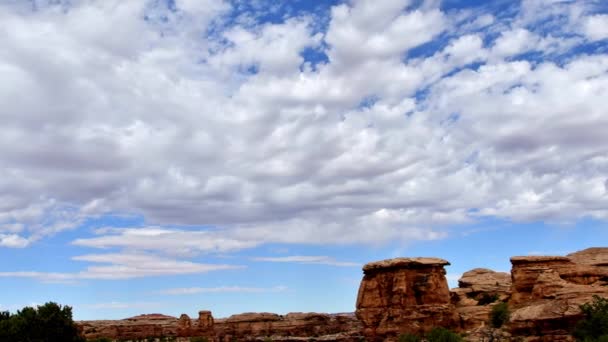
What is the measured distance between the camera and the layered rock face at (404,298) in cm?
A: 8694

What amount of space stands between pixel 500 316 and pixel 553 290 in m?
7.46

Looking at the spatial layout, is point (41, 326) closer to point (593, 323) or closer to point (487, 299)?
point (593, 323)

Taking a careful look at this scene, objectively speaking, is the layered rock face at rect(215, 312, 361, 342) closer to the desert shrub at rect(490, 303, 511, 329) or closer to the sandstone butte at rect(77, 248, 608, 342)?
the sandstone butte at rect(77, 248, 608, 342)

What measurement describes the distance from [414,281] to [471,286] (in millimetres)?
13881

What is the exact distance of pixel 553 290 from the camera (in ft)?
232

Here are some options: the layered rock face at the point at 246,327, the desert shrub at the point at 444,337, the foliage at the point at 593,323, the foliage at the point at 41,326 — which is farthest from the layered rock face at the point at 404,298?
the layered rock face at the point at 246,327

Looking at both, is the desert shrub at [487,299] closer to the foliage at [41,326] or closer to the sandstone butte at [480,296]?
the sandstone butte at [480,296]

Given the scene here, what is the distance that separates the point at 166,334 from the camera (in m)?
161

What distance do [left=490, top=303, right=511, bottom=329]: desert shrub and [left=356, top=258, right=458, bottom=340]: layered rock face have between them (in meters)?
11.6

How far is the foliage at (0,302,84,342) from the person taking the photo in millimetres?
60219

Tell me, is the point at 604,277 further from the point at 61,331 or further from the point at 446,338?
the point at 61,331

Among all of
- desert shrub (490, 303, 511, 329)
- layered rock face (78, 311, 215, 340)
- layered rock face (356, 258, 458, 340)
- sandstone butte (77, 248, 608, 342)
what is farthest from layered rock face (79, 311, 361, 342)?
desert shrub (490, 303, 511, 329)

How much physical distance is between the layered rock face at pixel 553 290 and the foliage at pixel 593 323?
8.28 ft

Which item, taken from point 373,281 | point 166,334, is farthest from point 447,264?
point 166,334
